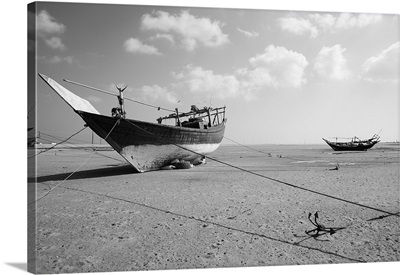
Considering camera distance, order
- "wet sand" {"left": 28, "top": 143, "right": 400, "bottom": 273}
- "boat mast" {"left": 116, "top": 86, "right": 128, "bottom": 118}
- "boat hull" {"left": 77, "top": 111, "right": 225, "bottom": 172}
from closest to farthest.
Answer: "wet sand" {"left": 28, "top": 143, "right": 400, "bottom": 273}
"boat mast" {"left": 116, "top": 86, "right": 128, "bottom": 118}
"boat hull" {"left": 77, "top": 111, "right": 225, "bottom": 172}

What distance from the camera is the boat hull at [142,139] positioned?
24.9 feet

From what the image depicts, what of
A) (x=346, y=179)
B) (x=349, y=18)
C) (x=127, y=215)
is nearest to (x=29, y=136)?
(x=127, y=215)

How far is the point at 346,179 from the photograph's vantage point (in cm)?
741

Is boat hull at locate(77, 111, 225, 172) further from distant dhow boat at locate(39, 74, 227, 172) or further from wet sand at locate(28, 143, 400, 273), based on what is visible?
wet sand at locate(28, 143, 400, 273)

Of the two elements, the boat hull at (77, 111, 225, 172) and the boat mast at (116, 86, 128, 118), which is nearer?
the boat mast at (116, 86, 128, 118)

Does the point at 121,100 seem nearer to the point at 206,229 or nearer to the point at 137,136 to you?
the point at 137,136

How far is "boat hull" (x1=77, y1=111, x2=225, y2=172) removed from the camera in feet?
24.9

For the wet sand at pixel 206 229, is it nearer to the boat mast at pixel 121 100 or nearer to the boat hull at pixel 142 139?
the boat hull at pixel 142 139

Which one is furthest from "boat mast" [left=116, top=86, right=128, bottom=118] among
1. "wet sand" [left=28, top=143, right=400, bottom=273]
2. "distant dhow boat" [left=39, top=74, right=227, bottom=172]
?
"wet sand" [left=28, top=143, right=400, bottom=273]

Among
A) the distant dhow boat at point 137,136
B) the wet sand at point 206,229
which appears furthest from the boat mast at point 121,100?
the wet sand at point 206,229

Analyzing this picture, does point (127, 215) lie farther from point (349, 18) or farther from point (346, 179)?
point (346, 179)

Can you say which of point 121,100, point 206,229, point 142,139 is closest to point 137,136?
point 142,139

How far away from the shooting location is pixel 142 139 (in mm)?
8656

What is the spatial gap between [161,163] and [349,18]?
26.2 ft
